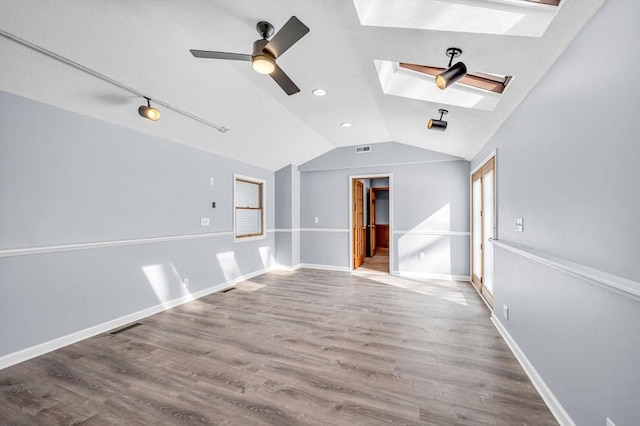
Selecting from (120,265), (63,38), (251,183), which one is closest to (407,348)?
(120,265)

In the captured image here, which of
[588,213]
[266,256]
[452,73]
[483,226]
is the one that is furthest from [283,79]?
[266,256]

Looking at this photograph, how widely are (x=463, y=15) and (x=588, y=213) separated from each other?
4.52ft

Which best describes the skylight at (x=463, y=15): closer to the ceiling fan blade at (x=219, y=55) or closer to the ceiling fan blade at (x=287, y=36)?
the ceiling fan blade at (x=287, y=36)

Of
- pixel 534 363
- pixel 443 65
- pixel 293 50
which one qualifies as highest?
pixel 293 50

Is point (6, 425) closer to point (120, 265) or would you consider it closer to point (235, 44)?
point (120, 265)

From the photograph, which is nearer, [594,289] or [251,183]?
[594,289]

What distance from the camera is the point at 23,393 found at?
191cm

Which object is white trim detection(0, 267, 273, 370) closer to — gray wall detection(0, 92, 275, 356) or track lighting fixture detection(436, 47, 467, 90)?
gray wall detection(0, 92, 275, 356)

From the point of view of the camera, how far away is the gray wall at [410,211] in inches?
199

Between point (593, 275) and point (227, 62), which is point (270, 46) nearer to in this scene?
point (227, 62)

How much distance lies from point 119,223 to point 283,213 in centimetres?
343

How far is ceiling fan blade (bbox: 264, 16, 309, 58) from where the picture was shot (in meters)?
1.51

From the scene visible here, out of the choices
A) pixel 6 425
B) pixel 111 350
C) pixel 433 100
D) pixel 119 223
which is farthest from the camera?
pixel 119 223

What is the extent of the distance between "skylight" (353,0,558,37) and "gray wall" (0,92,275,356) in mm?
3084
